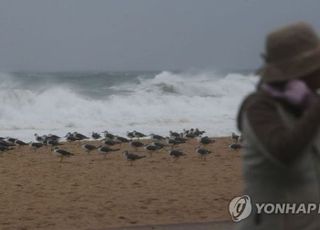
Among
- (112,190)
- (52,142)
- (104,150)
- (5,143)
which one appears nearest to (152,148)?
(104,150)

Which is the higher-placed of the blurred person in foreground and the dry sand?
the dry sand

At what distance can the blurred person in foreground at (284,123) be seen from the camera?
219 cm

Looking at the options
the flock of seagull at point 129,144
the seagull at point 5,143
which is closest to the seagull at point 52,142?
the flock of seagull at point 129,144

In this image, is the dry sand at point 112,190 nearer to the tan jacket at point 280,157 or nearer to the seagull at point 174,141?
the seagull at point 174,141

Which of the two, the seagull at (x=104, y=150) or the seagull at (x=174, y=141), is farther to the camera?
the seagull at (x=174, y=141)

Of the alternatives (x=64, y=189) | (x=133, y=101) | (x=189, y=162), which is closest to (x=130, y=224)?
(x=64, y=189)

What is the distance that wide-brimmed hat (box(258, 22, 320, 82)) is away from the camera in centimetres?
223

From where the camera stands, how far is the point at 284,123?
2.18 metres

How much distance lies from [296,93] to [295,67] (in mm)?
97

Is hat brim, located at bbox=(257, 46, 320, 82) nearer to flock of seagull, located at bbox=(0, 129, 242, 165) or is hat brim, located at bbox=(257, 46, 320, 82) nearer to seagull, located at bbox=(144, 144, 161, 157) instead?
flock of seagull, located at bbox=(0, 129, 242, 165)

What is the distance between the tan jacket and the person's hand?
3 cm

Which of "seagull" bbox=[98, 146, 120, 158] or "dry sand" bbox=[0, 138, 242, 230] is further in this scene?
"seagull" bbox=[98, 146, 120, 158]

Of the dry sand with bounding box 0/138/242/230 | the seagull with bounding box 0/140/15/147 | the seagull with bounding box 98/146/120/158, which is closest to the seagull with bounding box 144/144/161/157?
the dry sand with bounding box 0/138/242/230

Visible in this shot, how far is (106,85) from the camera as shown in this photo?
176 feet
